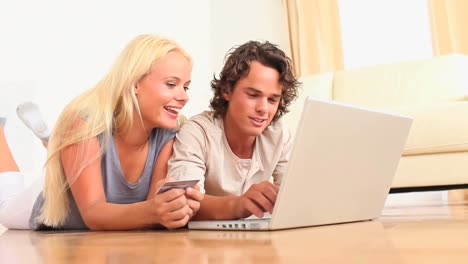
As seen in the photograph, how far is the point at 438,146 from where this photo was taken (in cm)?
303

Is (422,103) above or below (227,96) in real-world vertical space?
below

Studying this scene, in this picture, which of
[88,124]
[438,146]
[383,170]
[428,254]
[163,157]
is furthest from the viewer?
[438,146]

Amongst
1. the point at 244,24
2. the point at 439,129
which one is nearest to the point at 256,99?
the point at 439,129

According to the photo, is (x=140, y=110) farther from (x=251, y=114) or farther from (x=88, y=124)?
(x=251, y=114)

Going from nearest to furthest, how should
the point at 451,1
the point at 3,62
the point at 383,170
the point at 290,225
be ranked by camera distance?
the point at 290,225, the point at 383,170, the point at 3,62, the point at 451,1

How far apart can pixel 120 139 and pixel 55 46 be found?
2.54 meters

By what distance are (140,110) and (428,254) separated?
1.11 metres

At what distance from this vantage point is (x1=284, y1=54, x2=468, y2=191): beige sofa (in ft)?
9.84

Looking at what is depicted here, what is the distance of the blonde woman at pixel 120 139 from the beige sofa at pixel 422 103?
1684 millimetres

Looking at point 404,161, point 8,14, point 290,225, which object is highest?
point 8,14

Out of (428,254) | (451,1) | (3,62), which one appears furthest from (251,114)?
(451,1)

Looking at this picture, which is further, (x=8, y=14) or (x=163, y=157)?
(x=8, y=14)

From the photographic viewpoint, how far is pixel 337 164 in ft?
4.41

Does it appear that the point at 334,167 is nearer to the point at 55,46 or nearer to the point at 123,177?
the point at 123,177
